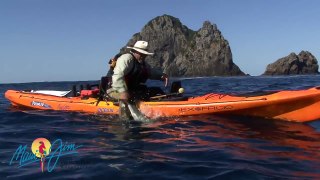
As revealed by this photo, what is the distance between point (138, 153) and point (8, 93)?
11506 millimetres

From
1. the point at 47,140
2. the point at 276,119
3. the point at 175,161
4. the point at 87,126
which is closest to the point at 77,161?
the point at 175,161

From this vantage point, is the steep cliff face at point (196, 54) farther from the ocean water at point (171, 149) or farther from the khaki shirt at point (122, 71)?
the ocean water at point (171, 149)

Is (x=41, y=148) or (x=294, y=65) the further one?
(x=294, y=65)

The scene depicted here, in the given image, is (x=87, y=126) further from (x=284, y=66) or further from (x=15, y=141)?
(x=284, y=66)

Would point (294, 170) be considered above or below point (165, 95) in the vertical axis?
below

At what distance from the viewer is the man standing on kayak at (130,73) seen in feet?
31.0

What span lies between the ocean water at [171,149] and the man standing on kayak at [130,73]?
2.94ft

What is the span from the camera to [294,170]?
4957 millimetres

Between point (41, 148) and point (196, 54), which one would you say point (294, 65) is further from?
point (41, 148)

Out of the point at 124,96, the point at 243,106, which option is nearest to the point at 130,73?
the point at 124,96

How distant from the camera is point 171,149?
625 cm

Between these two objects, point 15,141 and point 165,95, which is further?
point 165,95

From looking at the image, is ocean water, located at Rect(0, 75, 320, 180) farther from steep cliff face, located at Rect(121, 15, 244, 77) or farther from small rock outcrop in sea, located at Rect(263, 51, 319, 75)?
steep cliff face, located at Rect(121, 15, 244, 77)

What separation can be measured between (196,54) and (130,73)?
17348cm
